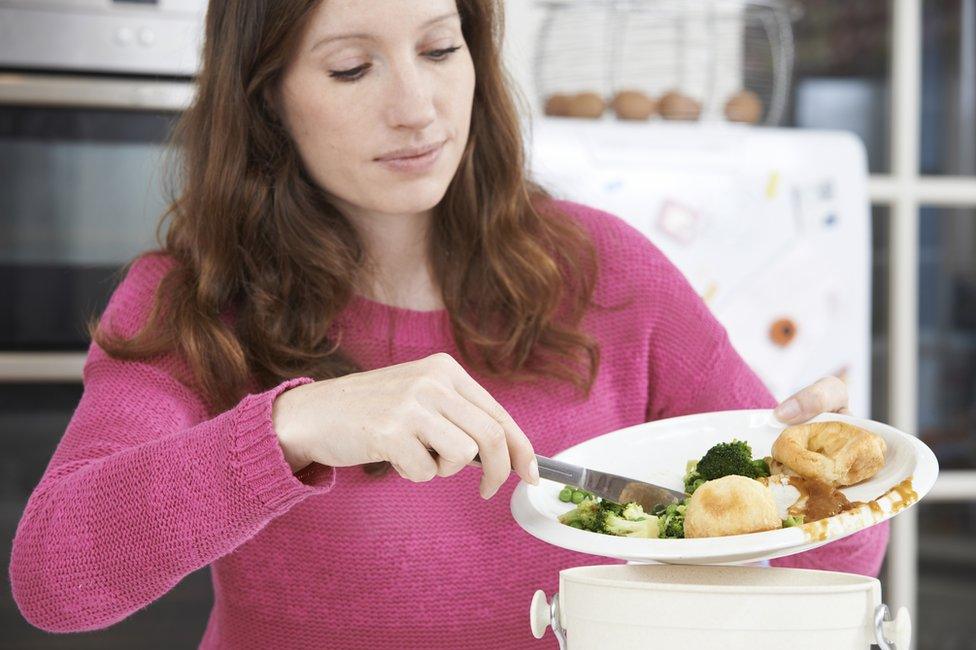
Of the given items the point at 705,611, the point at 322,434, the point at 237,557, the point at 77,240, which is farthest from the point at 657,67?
the point at 705,611

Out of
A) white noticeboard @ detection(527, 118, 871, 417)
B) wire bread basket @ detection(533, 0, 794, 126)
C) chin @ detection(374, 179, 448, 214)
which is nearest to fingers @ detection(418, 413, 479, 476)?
chin @ detection(374, 179, 448, 214)

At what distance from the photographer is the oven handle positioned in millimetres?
1940

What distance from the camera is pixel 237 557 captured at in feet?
4.04

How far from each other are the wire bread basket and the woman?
24.2 inches

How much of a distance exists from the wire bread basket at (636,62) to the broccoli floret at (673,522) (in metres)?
1.21

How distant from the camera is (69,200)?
2.01m

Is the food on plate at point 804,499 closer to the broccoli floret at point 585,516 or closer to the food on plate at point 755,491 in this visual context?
the food on plate at point 755,491

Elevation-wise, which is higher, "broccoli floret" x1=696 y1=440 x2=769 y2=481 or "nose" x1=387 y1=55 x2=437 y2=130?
"nose" x1=387 y1=55 x2=437 y2=130

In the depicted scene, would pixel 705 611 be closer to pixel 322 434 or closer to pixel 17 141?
pixel 322 434

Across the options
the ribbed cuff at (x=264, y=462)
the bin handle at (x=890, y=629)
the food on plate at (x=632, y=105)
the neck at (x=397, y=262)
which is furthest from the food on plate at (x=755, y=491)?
the food on plate at (x=632, y=105)

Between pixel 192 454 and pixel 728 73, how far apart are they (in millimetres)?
1515

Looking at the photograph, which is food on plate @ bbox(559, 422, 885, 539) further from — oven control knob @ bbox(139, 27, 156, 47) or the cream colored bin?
oven control knob @ bbox(139, 27, 156, 47)

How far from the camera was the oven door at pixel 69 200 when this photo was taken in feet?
6.48

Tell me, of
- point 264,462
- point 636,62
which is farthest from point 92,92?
point 264,462
